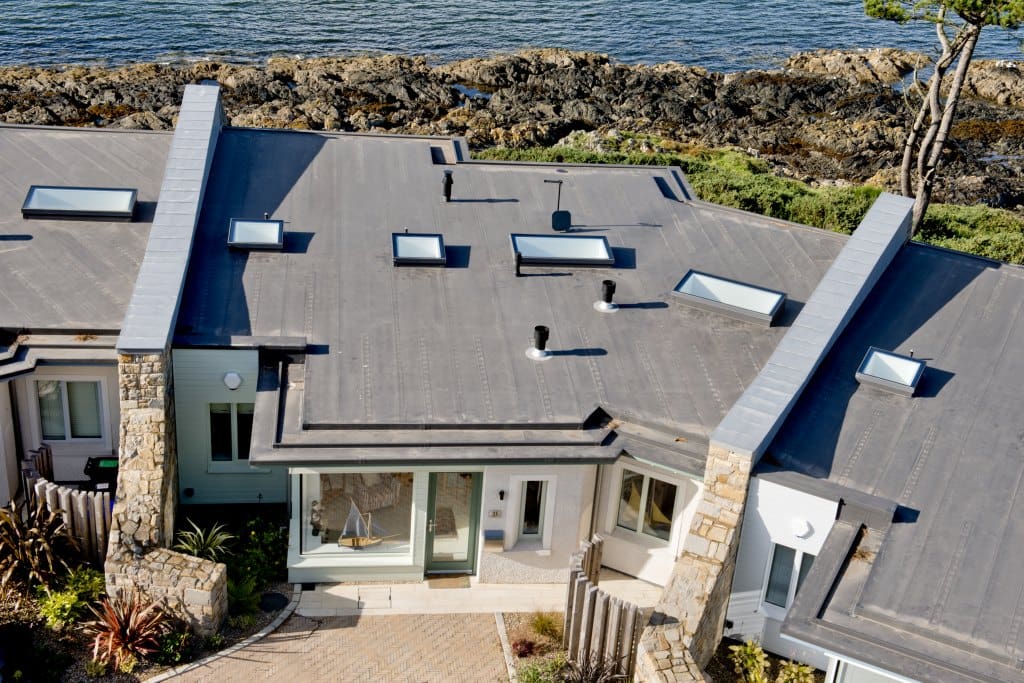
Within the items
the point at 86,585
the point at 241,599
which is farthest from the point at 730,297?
the point at 86,585

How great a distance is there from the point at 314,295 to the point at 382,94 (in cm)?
3569

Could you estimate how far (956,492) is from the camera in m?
17.3

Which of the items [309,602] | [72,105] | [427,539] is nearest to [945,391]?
[427,539]

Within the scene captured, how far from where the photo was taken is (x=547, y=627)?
1862 cm

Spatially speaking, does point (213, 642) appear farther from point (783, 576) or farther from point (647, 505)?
point (783, 576)

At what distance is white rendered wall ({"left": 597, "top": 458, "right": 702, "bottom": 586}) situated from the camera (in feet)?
62.8

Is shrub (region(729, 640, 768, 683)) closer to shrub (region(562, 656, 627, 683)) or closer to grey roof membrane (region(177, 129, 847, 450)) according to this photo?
shrub (region(562, 656, 627, 683))

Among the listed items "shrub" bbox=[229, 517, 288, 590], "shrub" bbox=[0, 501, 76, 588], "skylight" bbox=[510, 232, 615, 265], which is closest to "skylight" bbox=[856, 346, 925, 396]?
Answer: "skylight" bbox=[510, 232, 615, 265]

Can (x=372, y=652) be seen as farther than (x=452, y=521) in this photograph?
No

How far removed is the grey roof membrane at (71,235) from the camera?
20.9 metres

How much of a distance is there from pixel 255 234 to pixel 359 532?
276 inches

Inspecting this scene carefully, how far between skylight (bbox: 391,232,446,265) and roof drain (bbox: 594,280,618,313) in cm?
334

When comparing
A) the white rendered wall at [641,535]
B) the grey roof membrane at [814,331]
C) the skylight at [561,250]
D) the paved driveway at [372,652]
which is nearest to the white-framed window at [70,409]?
the paved driveway at [372,652]

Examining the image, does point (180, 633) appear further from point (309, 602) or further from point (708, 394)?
point (708, 394)
